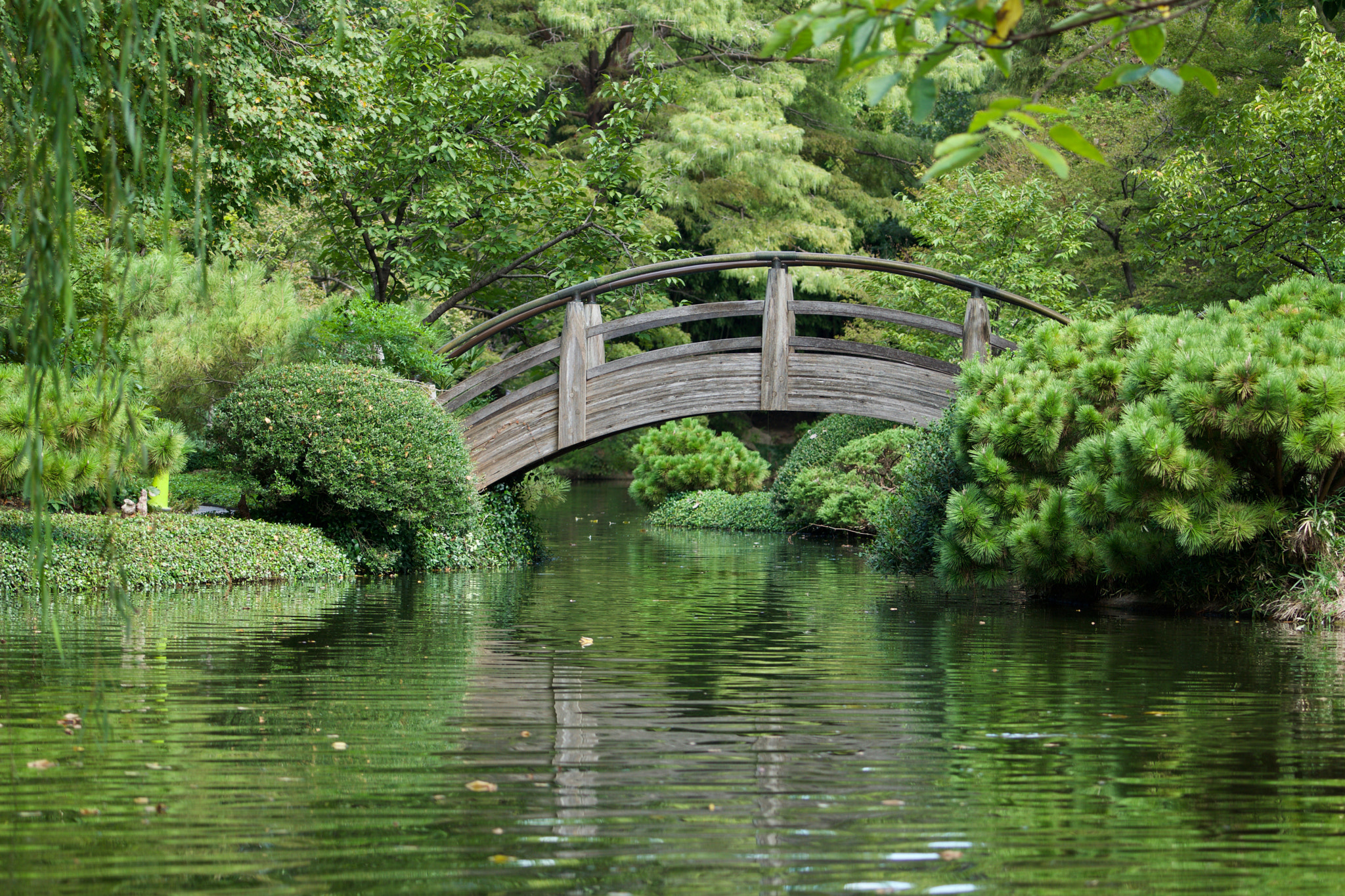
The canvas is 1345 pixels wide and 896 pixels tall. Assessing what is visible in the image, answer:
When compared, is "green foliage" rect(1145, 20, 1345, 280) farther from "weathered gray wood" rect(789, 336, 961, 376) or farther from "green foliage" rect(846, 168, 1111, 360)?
"green foliage" rect(846, 168, 1111, 360)

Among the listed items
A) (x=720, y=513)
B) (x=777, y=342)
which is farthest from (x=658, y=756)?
(x=720, y=513)

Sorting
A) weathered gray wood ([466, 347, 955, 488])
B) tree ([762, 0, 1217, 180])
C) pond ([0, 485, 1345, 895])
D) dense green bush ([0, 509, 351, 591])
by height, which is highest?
weathered gray wood ([466, 347, 955, 488])

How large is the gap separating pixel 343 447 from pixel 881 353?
18.6 ft

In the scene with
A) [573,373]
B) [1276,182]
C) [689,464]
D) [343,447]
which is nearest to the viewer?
[343,447]

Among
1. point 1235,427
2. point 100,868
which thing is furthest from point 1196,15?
point 100,868

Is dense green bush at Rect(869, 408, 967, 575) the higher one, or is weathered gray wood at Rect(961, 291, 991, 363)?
weathered gray wood at Rect(961, 291, 991, 363)

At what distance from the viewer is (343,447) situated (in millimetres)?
13375

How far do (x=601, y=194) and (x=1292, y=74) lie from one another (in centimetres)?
963

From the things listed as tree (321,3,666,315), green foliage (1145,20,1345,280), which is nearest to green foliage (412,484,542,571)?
tree (321,3,666,315)

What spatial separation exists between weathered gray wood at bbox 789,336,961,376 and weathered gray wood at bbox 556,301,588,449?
7.54ft

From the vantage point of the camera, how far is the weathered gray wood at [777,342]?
14.8 metres

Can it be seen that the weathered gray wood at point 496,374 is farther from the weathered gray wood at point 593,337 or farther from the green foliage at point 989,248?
the green foliage at point 989,248

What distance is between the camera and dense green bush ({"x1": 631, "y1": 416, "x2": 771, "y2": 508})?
95.3 ft

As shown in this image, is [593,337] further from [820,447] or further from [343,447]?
[820,447]
